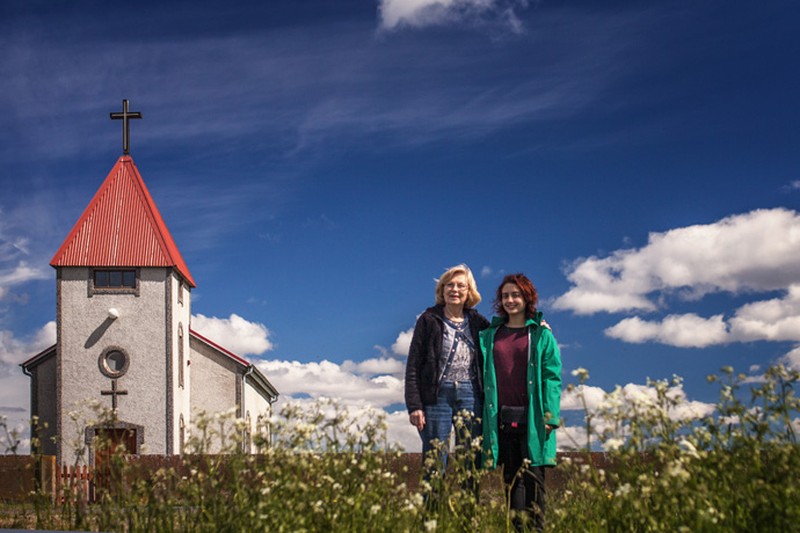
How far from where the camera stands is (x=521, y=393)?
6.63 meters

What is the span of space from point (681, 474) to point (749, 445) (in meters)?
0.75

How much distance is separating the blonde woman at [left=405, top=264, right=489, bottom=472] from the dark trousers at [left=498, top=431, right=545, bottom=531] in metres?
0.27

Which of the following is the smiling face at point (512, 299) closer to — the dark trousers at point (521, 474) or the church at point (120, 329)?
the dark trousers at point (521, 474)

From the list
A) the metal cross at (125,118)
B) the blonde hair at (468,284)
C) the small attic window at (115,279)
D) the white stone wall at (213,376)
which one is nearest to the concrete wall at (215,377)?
the white stone wall at (213,376)

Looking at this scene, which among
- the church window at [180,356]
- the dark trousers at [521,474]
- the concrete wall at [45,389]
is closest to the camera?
the dark trousers at [521,474]

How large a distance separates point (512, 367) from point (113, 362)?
21054 mm

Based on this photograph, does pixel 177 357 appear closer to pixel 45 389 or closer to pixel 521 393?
pixel 45 389

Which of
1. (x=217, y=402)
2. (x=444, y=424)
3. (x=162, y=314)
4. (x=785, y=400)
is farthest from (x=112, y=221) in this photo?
(x=785, y=400)

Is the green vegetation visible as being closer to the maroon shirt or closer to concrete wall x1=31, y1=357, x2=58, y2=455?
the maroon shirt

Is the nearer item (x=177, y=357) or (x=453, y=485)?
(x=453, y=485)

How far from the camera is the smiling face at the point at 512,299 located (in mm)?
6680

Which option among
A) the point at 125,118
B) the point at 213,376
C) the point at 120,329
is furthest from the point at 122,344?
the point at 125,118

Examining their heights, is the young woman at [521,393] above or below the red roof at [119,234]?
below

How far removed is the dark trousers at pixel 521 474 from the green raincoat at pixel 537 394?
3.9 inches
